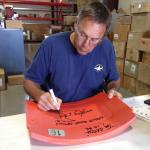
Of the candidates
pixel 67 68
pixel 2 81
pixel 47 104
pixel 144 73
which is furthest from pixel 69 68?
pixel 144 73

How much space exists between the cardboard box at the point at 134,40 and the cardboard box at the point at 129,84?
487 millimetres

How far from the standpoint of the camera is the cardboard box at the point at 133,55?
125 inches

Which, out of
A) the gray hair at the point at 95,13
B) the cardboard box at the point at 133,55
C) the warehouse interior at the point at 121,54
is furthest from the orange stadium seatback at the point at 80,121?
the cardboard box at the point at 133,55

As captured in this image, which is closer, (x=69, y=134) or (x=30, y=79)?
(x=69, y=134)

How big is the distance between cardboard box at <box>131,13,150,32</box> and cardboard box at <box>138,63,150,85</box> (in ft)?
1.73

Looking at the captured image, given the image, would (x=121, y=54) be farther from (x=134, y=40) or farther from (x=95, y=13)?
(x=95, y=13)

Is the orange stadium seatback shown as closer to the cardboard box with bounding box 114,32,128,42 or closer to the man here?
the man

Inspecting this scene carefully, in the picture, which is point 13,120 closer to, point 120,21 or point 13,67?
point 13,67

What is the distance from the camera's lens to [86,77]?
120 cm

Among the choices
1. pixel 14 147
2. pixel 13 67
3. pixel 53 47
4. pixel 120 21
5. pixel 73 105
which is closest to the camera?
pixel 14 147

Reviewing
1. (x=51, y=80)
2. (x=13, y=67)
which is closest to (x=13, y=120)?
(x=51, y=80)

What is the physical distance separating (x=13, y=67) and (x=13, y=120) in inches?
86.0

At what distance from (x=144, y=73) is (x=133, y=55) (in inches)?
15.3

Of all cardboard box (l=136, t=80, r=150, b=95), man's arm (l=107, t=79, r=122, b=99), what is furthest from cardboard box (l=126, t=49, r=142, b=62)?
man's arm (l=107, t=79, r=122, b=99)
